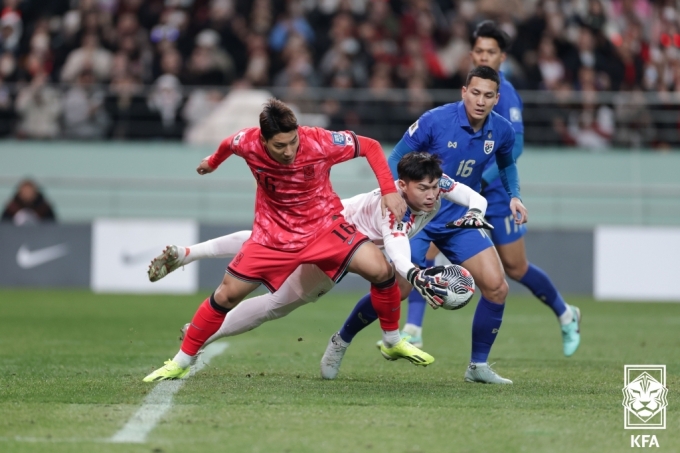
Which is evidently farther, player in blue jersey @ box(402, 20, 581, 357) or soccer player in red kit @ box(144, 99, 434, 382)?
player in blue jersey @ box(402, 20, 581, 357)

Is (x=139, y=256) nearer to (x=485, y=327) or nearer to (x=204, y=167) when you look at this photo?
(x=204, y=167)

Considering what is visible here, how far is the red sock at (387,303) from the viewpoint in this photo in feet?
23.0

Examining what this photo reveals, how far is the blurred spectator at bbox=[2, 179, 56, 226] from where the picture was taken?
653 inches

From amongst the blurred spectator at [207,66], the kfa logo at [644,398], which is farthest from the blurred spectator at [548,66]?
the kfa logo at [644,398]

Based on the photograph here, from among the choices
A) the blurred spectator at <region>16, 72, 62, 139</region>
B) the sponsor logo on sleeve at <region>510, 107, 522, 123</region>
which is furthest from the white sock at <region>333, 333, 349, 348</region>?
the blurred spectator at <region>16, 72, 62, 139</region>

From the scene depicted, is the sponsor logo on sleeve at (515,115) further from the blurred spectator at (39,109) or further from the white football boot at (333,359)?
the blurred spectator at (39,109)

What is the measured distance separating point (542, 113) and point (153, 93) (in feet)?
20.9

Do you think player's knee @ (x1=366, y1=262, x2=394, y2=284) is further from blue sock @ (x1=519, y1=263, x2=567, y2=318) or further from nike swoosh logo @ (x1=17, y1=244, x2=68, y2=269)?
nike swoosh logo @ (x1=17, y1=244, x2=68, y2=269)

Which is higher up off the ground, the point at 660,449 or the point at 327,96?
the point at 327,96

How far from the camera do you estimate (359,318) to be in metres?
7.60

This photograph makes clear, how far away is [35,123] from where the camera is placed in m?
17.2

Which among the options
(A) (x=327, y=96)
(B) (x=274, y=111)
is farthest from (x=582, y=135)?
(B) (x=274, y=111)

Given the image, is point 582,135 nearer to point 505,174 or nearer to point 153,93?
point 153,93

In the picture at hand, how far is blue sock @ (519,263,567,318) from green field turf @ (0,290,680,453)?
0.46 meters
